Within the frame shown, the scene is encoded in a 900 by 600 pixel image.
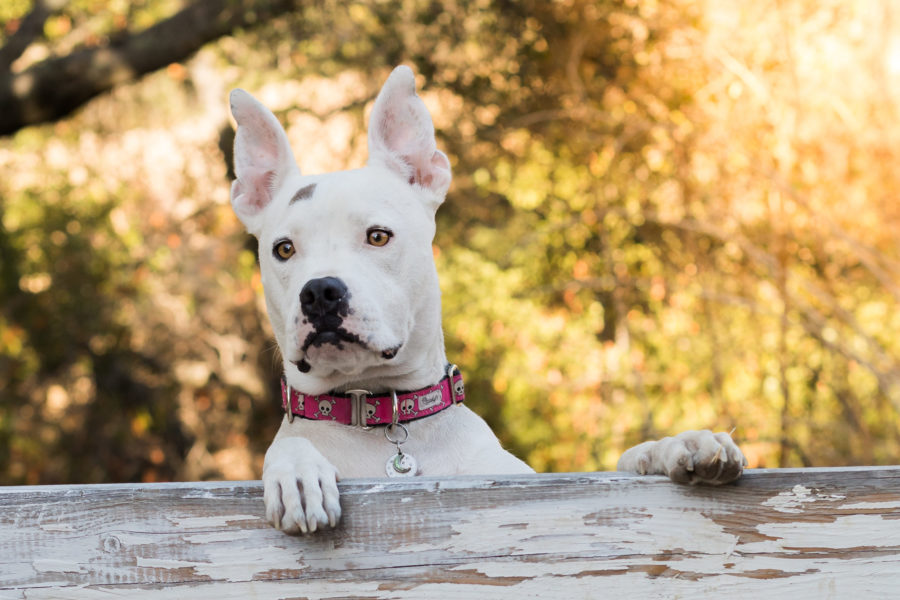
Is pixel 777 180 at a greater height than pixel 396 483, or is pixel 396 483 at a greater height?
pixel 777 180

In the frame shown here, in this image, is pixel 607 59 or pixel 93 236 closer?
pixel 607 59

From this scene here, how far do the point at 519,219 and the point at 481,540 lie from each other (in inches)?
211

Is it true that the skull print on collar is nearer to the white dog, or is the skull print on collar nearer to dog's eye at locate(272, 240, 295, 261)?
the white dog

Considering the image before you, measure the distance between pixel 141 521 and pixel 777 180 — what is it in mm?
3832

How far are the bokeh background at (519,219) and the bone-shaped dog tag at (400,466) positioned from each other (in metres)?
3.07

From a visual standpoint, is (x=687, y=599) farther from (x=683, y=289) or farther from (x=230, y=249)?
(x=230, y=249)

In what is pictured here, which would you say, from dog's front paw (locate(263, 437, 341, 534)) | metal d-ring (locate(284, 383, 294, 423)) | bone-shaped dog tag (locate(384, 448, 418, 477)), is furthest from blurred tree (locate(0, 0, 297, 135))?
dog's front paw (locate(263, 437, 341, 534))

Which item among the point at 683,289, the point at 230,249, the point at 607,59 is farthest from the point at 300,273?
the point at 230,249

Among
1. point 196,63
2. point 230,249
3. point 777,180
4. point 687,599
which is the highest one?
point 196,63

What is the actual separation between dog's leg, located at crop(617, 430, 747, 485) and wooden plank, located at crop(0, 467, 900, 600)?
4 cm

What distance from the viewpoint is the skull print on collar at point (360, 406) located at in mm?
2334

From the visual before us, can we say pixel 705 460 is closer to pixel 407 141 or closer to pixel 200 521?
pixel 200 521

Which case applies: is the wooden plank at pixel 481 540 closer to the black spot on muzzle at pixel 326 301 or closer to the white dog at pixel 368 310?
the white dog at pixel 368 310

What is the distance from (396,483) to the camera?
177 cm
